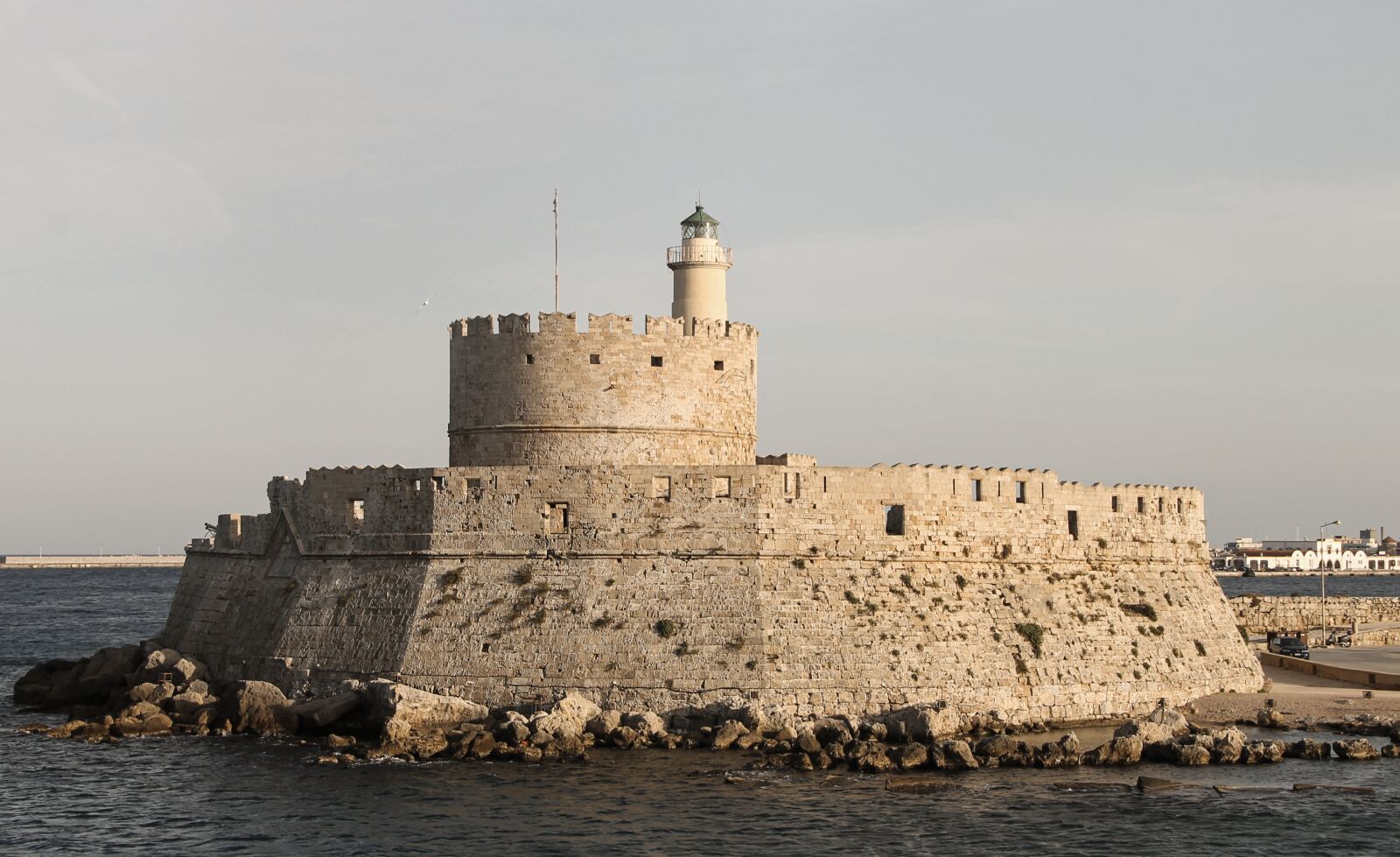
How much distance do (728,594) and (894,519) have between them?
398 cm

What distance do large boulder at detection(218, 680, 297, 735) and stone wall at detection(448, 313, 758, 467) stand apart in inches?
258

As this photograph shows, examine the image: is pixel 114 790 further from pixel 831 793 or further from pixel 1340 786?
pixel 1340 786

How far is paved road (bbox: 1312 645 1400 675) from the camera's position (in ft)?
135

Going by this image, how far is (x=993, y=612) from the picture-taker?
1235 inches

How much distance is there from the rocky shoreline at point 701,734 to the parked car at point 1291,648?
13255mm

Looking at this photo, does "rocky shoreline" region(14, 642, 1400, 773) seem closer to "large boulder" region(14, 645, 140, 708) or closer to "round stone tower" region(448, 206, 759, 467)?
"large boulder" region(14, 645, 140, 708)

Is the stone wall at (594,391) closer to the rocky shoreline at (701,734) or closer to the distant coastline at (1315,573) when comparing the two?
the rocky shoreline at (701,734)

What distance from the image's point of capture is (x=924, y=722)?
28.1 m

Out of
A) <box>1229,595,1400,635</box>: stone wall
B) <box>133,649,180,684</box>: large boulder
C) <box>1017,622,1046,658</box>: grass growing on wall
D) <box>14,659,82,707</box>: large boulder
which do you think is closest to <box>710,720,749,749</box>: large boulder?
<box>1017,622,1046,658</box>: grass growing on wall

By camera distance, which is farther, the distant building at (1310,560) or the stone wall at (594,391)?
the distant building at (1310,560)

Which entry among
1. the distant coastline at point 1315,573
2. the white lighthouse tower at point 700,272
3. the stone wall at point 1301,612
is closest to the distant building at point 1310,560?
the distant coastline at point 1315,573

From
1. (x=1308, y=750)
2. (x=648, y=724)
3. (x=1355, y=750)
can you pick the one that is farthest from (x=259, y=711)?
(x=1355, y=750)

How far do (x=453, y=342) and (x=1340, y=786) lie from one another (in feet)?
63.5

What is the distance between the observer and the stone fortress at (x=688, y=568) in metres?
29.6
